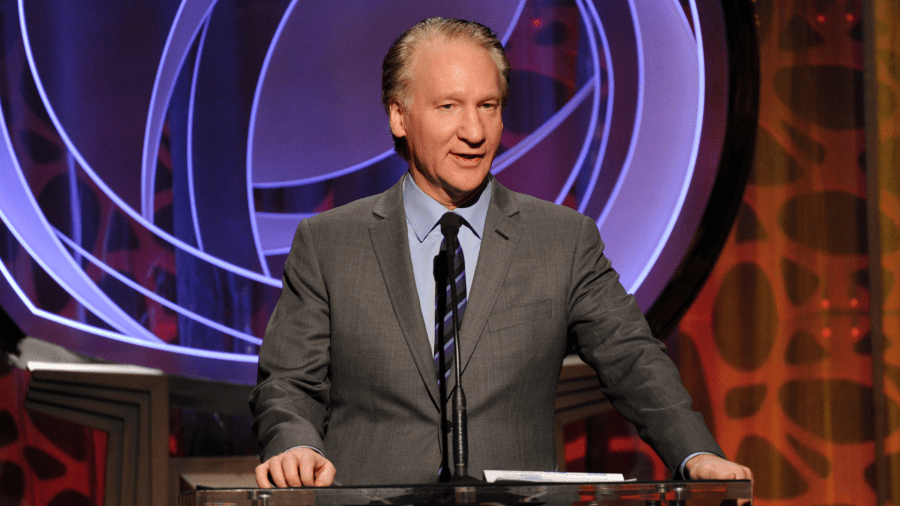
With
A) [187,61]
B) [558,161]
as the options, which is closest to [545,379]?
[558,161]

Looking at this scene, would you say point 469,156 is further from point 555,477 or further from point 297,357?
point 555,477

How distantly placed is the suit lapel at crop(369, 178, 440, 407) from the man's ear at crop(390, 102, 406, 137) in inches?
4.4

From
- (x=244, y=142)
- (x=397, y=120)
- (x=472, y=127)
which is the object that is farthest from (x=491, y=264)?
(x=244, y=142)

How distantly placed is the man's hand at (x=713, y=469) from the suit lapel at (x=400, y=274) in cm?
44

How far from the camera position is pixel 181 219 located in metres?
2.63

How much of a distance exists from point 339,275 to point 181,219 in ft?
4.11

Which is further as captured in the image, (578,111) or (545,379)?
(578,111)

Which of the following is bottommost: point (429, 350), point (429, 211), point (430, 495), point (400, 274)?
point (430, 495)

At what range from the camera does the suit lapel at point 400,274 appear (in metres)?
1.46

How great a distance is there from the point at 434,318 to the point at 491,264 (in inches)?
5.9

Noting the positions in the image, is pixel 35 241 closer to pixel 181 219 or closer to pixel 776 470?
pixel 181 219

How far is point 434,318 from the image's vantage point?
4.96ft

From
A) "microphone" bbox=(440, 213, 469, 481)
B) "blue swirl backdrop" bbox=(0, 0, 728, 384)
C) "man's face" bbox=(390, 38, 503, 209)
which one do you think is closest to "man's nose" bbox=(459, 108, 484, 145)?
"man's face" bbox=(390, 38, 503, 209)

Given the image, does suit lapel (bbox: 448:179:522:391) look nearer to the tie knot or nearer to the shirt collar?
the shirt collar
